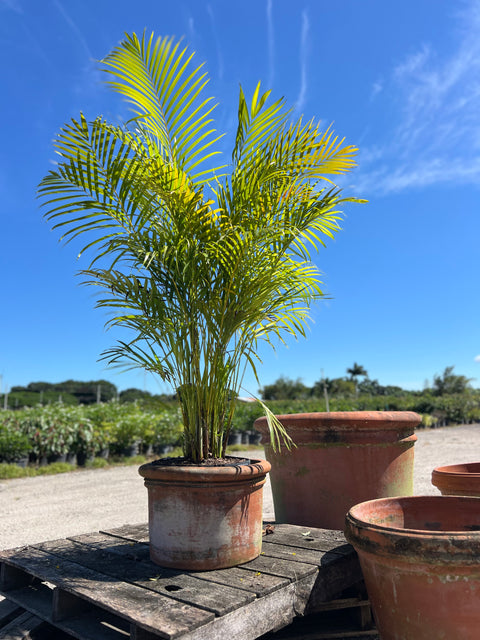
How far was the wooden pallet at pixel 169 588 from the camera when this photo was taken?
68.4 inches

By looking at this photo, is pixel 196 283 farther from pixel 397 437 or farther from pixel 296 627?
pixel 296 627

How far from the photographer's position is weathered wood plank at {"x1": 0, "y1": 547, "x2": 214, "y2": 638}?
5.39 ft

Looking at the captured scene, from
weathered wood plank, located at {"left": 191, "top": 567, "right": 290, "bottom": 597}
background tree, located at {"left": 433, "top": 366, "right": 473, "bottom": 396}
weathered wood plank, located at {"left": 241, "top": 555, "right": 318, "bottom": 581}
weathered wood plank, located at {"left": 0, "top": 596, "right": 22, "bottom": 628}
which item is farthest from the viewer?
background tree, located at {"left": 433, "top": 366, "right": 473, "bottom": 396}

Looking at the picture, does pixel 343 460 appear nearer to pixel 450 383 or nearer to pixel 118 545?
pixel 118 545

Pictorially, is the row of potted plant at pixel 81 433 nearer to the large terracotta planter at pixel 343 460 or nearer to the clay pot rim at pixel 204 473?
the large terracotta planter at pixel 343 460

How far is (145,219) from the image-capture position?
2.52 m

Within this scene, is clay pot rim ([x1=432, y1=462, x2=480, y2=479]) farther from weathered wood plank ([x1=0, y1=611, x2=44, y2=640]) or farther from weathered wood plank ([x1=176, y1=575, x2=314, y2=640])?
weathered wood plank ([x1=0, y1=611, x2=44, y2=640])

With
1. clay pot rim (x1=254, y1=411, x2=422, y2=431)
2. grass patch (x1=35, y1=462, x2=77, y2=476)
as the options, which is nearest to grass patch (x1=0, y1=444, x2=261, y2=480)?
grass patch (x1=35, y1=462, x2=77, y2=476)

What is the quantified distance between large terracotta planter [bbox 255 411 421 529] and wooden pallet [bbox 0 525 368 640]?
218mm

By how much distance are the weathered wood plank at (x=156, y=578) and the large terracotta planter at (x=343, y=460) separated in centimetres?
105

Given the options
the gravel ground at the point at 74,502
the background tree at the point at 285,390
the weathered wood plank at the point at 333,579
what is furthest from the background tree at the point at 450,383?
the weathered wood plank at the point at 333,579

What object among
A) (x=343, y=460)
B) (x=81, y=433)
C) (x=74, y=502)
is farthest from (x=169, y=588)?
(x=81, y=433)

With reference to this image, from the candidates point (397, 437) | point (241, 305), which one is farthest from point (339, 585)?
point (241, 305)

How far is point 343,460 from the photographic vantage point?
286 centimetres
